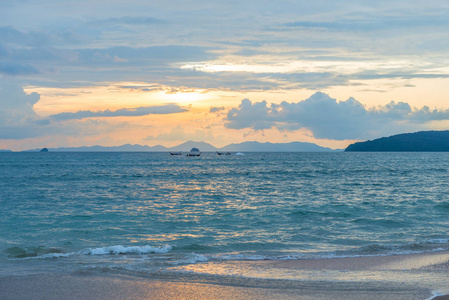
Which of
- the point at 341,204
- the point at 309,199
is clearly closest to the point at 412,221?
the point at 341,204

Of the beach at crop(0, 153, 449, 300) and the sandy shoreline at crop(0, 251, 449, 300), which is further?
the beach at crop(0, 153, 449, 300)

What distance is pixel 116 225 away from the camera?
25047mm

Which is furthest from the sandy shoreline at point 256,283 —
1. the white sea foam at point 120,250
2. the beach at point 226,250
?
the white sea foam at point 120,250

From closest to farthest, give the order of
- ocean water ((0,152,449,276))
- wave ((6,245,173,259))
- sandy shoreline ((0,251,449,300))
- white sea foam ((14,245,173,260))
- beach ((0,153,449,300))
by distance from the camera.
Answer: sandy shoreline ((0,251,449,300)) → beach ((0,153,449,300)) → ocean water ((0,152,449,276)) → wave ((6,245,173,259)) → white sea foam ((14,245,173,260))

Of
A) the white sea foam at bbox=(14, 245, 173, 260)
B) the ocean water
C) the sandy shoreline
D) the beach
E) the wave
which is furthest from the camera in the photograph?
the white sea foam at bbox=(14, 245, 173, 260)

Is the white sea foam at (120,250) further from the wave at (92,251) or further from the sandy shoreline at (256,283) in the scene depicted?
the sandy shoreline at (256,283)

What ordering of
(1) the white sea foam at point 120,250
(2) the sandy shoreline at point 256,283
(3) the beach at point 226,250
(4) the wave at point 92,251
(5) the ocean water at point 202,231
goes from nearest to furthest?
1. (2) the sandy shoreline at point 256,283
2. (3) the beach at point 226,250
3. (5) the ocean water at point 202,231
4. (4) the wave at point 92,251
5. (1) the white sea foam at point 120,250

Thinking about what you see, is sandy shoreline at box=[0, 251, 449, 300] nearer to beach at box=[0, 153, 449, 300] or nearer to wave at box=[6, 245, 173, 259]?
beach at box=[0, 153, 449, 300]

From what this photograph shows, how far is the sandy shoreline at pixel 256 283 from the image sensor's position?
11.6 meters

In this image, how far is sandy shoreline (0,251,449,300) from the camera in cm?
1162

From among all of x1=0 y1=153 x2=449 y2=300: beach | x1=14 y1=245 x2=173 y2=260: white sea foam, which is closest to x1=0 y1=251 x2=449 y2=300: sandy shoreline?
x1=0 y1=153 x2=449 y2=300: beach

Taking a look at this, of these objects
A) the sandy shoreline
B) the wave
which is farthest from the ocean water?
the sandy shoreline

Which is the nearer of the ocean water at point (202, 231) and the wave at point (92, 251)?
the ocean water at point (202, 231)

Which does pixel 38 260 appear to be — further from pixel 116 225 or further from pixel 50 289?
pixel 116 225
